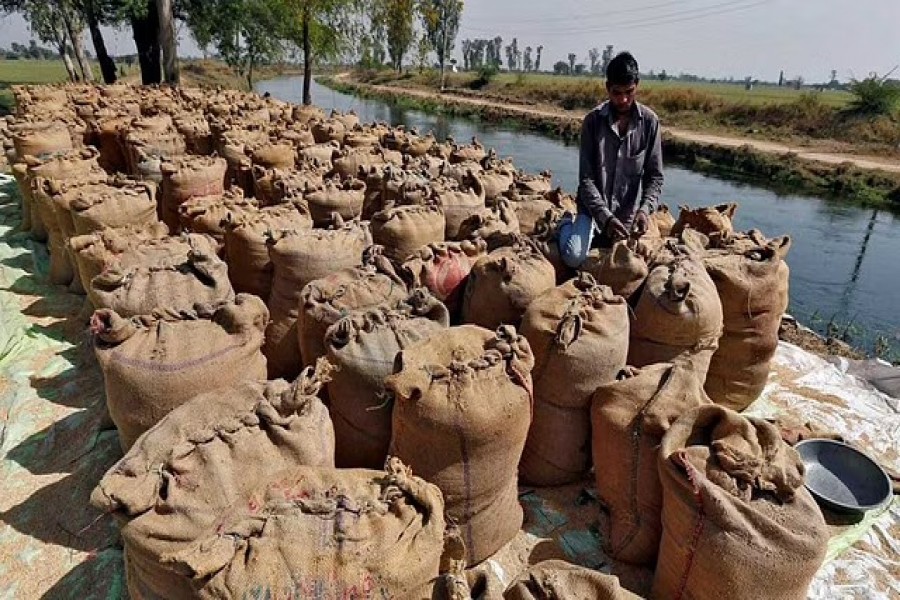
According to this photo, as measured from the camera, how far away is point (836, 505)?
2684 millimetres

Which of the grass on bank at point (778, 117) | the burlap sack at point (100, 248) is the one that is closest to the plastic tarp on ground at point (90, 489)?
the burlap sack at point (100, 248)

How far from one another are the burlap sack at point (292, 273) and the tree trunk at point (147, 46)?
1634cm

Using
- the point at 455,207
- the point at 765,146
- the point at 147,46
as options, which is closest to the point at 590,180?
the point at 455,207

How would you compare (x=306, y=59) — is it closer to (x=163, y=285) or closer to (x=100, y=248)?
(x=100, y=248)

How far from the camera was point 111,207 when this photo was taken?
395cm

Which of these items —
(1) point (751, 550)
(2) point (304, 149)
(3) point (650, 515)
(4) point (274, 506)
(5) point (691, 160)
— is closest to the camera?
(4) point (274, 506)

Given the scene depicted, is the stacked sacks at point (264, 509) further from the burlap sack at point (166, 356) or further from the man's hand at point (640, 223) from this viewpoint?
the man's hand at point (640, 223)

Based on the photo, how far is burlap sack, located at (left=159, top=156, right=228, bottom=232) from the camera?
4684mm

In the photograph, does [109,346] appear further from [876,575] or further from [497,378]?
[876,575]

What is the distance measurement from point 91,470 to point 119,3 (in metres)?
16.4

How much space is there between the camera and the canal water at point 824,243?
781 cm

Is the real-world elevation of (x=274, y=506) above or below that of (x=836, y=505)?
above

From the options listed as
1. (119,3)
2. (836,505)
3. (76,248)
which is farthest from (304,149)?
(119,3)

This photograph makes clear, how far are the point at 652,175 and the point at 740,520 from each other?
7.80ft
